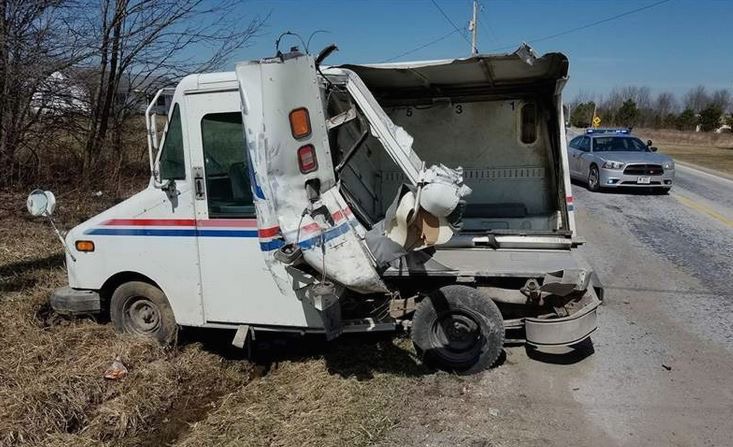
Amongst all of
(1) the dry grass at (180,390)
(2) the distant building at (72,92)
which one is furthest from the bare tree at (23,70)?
(1) the dry grass at (180,390)

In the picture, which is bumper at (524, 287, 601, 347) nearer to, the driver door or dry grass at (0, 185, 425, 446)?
dry grass at (0, 185, 425, 446)

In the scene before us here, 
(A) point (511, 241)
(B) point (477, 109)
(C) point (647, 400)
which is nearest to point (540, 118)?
(B) point (477, 109)

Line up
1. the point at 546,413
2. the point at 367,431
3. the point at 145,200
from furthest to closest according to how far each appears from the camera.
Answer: the point at 145,200
the point at 546,413
the point at 367,431

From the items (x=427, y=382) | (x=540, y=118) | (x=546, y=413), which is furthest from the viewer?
(x=540, y=118)

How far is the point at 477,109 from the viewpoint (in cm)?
695

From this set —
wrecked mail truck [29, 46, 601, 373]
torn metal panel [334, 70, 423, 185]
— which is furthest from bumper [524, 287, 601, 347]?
torn metal panel [334, 70, 423, 185]

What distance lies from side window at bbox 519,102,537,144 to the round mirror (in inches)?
195

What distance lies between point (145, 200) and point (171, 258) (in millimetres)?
566

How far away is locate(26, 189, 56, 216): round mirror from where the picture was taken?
5555 mm

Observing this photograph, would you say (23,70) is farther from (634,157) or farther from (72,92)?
(634,157)

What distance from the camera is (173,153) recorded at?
5.27 metres

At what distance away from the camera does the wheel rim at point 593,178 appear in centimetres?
1611

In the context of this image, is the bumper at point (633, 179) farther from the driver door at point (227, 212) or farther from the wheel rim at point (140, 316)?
the wheel rim at point (140, 316)

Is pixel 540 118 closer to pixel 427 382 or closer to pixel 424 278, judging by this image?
pixel 424 278
